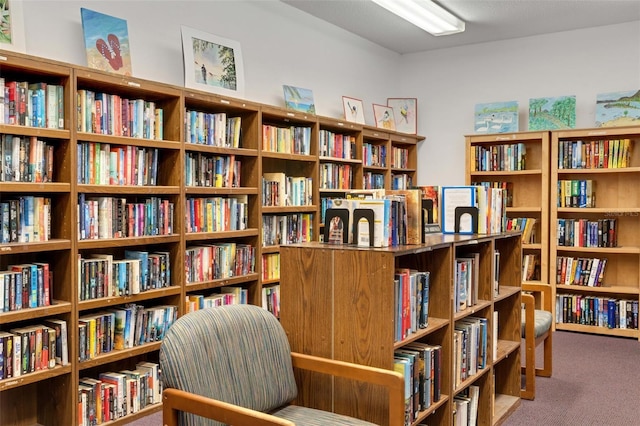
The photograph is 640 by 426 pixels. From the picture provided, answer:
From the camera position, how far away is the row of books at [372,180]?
5870 mm

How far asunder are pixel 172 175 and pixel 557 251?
13.1ft

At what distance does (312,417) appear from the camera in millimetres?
2311

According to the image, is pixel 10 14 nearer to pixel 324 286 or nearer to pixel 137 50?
pixel 137 50

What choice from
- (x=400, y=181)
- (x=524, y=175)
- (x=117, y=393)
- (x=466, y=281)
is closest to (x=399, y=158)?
(x=400, y=181)

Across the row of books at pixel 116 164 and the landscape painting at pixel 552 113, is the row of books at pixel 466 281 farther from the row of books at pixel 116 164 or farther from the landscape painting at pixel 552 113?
the landscape painting at pixel 552 113

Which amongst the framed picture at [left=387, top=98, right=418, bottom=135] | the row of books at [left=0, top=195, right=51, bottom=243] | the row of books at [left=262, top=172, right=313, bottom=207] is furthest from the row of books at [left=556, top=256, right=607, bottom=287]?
the row of books at [left=0, top=195, right=51, bottom=243]

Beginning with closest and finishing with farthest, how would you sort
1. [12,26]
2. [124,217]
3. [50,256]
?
[12,26] → [50,256] → [124,217]

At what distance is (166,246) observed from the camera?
3824 millimetres

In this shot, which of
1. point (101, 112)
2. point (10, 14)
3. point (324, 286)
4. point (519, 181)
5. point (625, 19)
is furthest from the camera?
point (519, 181)

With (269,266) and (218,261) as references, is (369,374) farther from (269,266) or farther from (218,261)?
(269,266)

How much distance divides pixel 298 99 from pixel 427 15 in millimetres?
1367

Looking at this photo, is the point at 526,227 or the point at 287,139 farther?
the point at 526,227

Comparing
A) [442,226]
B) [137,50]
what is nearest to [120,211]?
[137,50]

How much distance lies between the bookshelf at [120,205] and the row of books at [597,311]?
304cm
